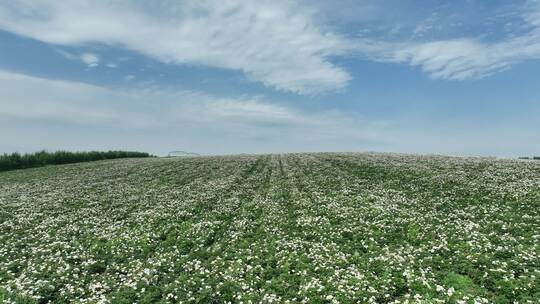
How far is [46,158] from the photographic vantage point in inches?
3191

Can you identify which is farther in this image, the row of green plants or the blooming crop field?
the row of green plants

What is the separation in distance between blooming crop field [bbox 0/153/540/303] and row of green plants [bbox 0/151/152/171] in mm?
40630

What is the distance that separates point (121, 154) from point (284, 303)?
100019 mm

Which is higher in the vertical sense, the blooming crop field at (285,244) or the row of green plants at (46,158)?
the row of green plants at (46,158)

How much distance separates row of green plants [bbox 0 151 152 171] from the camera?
72.8 m

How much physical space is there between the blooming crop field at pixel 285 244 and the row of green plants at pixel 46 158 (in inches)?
1600

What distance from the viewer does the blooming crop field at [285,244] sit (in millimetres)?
15055

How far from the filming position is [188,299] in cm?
1475

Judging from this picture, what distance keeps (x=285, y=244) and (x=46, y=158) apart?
75495mm

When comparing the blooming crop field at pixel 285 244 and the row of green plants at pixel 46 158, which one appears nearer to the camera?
the blooming crop field at pixel 285 244

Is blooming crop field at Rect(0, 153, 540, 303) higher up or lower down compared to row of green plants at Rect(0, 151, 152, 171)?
lower down

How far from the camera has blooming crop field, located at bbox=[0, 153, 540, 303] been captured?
593 inches

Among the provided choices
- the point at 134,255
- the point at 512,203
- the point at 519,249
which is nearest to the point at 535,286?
the point at 519,249

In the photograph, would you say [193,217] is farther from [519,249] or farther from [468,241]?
[519,249]
